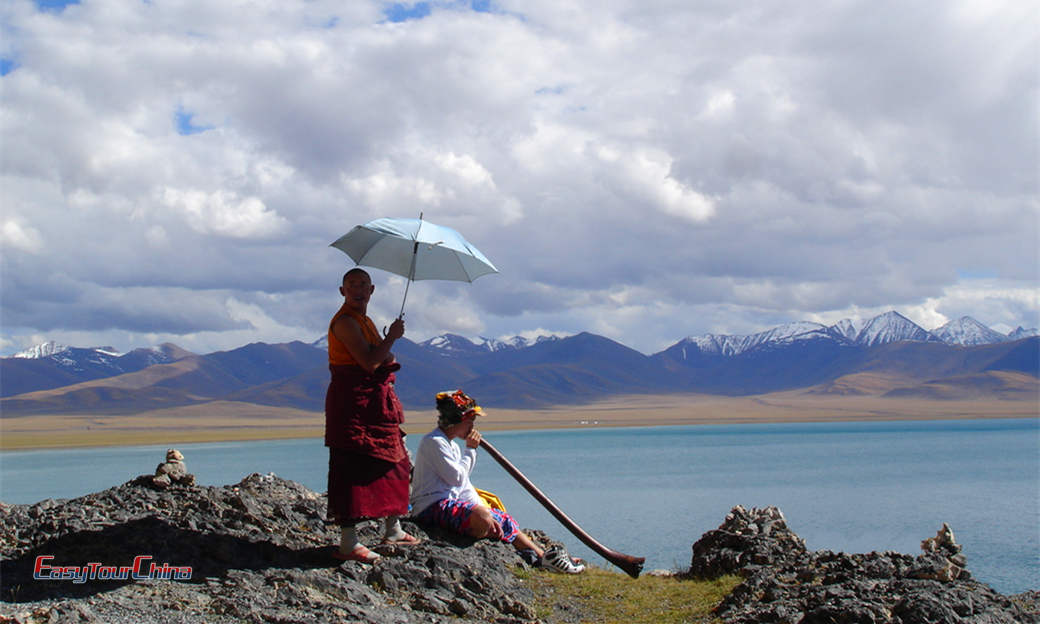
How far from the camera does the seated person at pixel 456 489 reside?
24.5ft

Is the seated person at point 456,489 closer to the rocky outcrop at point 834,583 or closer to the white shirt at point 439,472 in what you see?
the white shirt at point 439,472

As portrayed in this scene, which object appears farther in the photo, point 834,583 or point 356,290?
point 834,583

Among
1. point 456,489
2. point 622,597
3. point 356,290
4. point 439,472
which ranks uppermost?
point 356,290

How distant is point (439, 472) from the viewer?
25.3 feet

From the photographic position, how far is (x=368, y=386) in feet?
21.9

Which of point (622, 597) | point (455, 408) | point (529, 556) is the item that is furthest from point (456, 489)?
point (622, 597)

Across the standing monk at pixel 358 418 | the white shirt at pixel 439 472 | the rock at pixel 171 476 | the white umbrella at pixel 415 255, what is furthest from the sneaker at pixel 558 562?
the rock at pixel 171 476

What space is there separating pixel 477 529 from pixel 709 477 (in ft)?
109

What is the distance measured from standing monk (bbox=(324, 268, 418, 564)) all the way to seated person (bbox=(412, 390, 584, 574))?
74 centimetres

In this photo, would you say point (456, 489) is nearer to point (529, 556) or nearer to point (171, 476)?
point (529, 556)

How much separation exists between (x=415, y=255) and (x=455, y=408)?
51.1 inches

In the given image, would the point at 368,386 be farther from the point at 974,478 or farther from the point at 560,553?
the point at 974,478

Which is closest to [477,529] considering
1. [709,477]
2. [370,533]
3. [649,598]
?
[370,533]

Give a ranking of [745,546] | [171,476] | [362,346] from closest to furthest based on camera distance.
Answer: [362,346] → [171,476] → [745,546]
